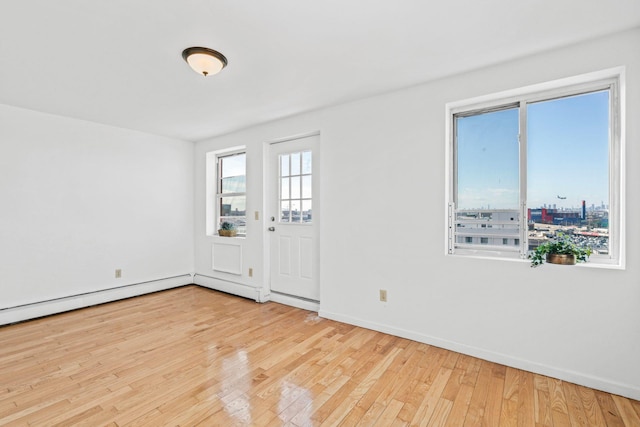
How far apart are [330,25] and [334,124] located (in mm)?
1419

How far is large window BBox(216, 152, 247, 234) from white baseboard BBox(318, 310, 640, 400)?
8.11 feet

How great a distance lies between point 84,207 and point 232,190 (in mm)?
1888

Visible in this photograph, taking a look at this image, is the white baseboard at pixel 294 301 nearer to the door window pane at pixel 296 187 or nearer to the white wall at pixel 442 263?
the white wall at pixel 442 263

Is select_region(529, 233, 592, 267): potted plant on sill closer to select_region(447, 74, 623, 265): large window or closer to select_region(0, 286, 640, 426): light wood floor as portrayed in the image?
select_region(447, 74, 623, 265): large window

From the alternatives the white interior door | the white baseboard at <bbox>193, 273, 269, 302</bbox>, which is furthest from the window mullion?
the white baseboard at <bbox>193, 273, 269, 302</bbox>

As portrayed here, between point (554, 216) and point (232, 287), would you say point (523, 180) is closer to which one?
point (554, 216)

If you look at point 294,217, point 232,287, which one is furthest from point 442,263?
point 232,287

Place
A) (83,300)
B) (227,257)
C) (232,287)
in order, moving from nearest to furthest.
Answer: (83,300) → (232,287) → (227,257)

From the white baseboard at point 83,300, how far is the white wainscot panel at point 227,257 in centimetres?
69

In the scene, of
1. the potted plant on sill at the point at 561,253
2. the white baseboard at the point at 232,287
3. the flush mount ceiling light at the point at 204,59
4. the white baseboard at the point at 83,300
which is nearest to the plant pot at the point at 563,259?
the potted plant on sill at the point at 561,253

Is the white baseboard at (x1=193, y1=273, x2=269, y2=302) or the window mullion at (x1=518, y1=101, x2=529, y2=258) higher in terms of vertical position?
the window mullion at (x1=518, y1=101, x2=529, y2=258)

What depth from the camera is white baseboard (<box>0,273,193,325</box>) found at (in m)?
3.26

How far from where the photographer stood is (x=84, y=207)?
150 inches

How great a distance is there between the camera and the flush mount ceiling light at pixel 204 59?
2.15 m
